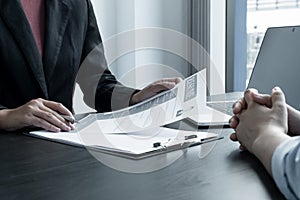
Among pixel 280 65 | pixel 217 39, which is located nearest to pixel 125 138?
pixel 280 65

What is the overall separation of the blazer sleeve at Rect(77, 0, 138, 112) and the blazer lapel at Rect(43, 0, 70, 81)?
0.42 feet

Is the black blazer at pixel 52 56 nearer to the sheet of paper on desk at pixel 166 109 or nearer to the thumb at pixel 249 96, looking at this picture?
the sheet of paper on desk at pixel 166 109

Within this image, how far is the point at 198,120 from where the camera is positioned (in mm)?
1099

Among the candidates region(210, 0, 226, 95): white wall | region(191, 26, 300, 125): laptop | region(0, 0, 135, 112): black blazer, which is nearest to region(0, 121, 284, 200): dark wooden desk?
region(191, 26, 300, 125): laptop

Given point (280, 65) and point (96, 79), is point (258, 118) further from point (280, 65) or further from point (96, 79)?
point (96, 79)

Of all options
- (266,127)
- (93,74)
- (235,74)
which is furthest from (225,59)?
(266,127)

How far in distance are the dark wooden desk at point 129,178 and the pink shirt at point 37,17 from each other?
0.70 m

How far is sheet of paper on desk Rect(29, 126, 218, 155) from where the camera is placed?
0.84 metres

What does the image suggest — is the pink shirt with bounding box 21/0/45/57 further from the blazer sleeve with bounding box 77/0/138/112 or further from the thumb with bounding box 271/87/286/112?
the thumb with bounding box 271/87/286/112

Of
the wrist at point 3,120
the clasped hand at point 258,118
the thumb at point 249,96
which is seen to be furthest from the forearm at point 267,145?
the wrist at point 3,120

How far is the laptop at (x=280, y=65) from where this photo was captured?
3.92ft

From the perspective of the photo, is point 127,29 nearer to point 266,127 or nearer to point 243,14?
point 243,14

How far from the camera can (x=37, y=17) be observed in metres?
1.47

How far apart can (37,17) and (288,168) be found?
3.63 ft
